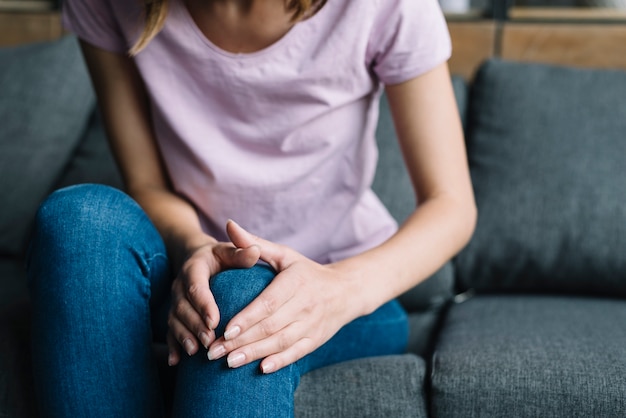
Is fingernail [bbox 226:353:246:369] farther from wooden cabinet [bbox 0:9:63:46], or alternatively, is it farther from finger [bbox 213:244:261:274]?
wooden cabinet [bbox 0:9:63:46]

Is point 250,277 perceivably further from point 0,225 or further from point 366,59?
point 0,225

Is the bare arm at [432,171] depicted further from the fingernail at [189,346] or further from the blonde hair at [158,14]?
the fingernail at [189,346]

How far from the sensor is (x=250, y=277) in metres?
0.85

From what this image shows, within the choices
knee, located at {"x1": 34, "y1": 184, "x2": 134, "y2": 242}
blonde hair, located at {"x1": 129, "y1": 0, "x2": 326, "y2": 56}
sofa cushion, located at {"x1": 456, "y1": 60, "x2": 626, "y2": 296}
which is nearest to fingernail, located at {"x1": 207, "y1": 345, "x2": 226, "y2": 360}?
knee, located at {"x1": 34, "y1": 184, "x2": 134, "y2": 242}


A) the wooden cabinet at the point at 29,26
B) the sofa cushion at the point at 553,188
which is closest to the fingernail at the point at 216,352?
the sofa cushion at the point at 553,188

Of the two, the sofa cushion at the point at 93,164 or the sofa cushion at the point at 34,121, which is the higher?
the sofa cushion at the point at 34,121

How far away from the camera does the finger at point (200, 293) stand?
0.81 meters

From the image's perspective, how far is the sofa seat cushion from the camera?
96 centimetres

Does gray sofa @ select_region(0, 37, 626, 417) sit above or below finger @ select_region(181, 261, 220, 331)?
below

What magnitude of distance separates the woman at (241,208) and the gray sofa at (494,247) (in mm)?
109

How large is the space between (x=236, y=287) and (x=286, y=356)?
0.10 metres

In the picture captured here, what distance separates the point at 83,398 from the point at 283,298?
264 mm

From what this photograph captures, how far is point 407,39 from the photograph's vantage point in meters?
1.03

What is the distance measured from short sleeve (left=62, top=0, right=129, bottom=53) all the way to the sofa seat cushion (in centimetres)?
69
